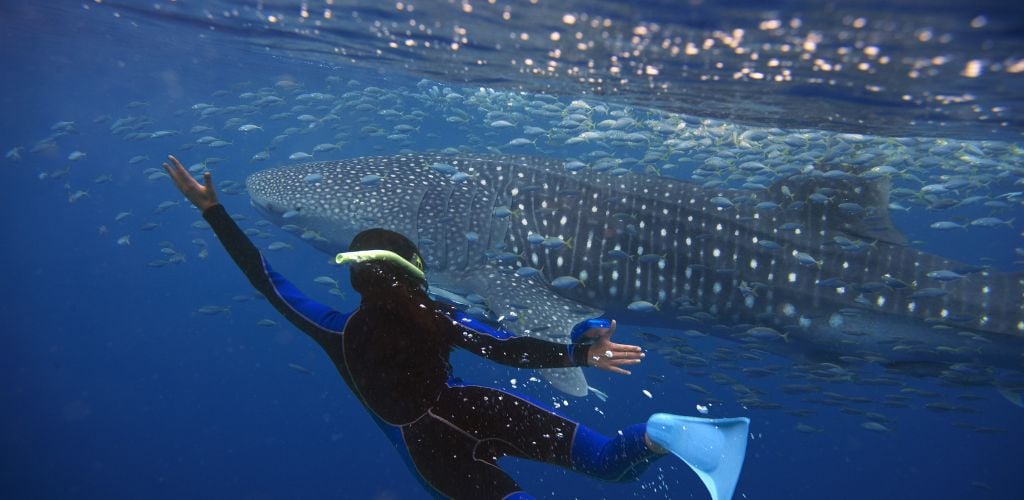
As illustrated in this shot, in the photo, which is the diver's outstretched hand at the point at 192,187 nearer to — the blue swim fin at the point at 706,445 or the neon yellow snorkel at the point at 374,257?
the neon yellow snorkel at the point at 374,257

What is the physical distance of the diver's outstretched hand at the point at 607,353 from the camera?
337cm

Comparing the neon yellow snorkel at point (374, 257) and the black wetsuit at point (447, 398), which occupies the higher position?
the neon yellow snorkel at point (374, 257)

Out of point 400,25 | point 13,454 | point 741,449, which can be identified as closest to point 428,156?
point 400,25

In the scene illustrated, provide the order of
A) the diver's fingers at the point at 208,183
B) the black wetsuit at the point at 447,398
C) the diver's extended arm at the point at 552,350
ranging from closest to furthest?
the black wetsuit at the point at 447,398 → the diver's fingers at the point at 208,183 → the diver's extended arm at the point at 552,350

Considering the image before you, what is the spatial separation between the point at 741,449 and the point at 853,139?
11.0m

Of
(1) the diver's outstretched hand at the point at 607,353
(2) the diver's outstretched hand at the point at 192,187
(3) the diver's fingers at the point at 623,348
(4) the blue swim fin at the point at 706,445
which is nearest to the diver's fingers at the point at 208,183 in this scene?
(2) the diver's outstretched hand at the point at 192,187

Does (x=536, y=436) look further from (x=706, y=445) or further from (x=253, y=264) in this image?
(x=253, y=264)

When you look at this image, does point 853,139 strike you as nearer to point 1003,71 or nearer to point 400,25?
point 1003,71

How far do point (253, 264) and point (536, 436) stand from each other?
215cm

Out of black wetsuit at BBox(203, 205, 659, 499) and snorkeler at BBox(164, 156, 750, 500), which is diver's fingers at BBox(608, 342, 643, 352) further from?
black wetsuit at BBox(203, 205, 659, 499)

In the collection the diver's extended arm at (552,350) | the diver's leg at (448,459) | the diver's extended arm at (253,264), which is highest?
the diver's extended arm at (253,264)

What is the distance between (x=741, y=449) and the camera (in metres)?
3.16

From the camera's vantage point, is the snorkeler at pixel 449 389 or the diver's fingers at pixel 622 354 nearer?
the snorkeler at pixel 449 389

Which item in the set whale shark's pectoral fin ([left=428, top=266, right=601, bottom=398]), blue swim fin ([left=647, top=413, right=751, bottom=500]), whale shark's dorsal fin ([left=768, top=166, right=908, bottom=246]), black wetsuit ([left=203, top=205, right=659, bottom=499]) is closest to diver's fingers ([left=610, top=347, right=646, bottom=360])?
black wetsuit ([left=203, top=205, right=659, bottom=499])
